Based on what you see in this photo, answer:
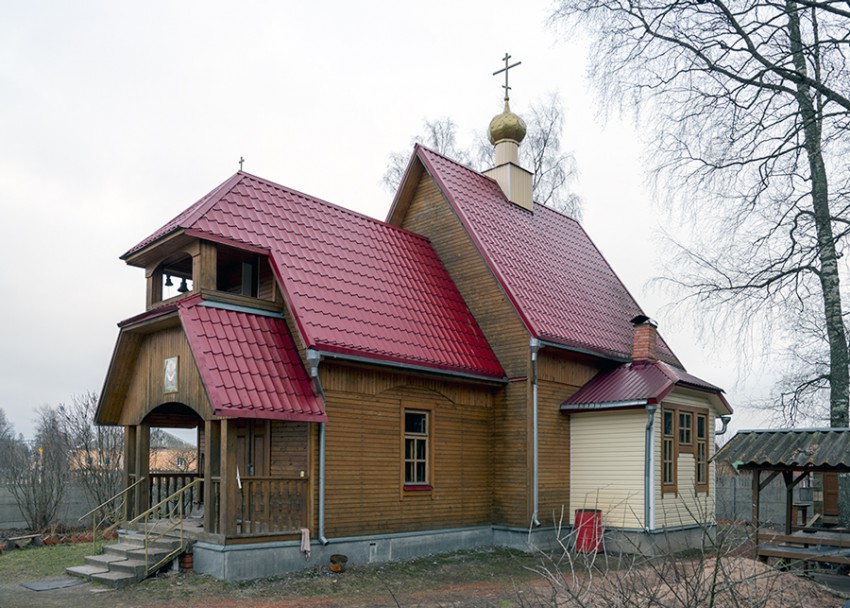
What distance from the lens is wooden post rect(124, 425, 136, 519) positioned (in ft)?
44.3

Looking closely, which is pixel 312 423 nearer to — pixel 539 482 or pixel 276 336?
pixel 276 336

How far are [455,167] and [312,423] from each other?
27.3 feet

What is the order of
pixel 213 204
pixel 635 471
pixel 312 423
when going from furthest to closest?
1. pixel 635 471
2. pixel 213 204
3. pixel 312 423

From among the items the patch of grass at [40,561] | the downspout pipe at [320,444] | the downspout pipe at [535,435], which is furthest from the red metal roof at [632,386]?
the patch of grass at [40,561]

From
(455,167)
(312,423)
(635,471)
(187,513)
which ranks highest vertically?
(455,167)

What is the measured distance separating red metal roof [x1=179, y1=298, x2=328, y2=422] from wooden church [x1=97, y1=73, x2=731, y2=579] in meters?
0.03

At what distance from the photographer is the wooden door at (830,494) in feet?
47.4

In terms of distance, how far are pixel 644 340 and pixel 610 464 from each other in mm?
3070

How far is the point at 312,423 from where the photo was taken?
1165 centimetres

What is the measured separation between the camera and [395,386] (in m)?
13.0

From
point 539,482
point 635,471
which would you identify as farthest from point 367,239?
point 635,471

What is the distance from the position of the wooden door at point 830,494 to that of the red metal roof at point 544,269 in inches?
176

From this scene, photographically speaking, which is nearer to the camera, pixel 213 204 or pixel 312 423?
pixel 312 423

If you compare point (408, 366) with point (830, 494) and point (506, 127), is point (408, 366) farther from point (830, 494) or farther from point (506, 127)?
point (830, 494)
